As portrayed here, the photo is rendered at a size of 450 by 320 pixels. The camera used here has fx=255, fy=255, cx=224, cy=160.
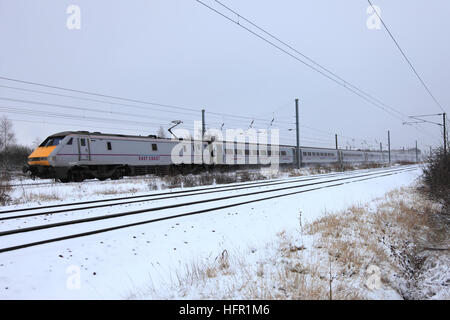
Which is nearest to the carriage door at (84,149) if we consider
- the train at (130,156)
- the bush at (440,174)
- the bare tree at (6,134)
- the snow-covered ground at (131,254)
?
the train at (130,156)

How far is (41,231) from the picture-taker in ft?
17.1

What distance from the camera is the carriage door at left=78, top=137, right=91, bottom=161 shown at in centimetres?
1541

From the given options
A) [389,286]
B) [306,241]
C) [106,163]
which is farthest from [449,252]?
[106,163]

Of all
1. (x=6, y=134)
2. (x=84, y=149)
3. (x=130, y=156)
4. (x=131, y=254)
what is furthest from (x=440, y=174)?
(x=6, y=134)

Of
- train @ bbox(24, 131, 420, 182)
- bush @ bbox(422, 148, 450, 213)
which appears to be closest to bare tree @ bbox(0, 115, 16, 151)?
train @ bbox(24, 131, 420, 182)

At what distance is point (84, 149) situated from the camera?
1563 cm

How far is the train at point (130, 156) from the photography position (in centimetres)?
1470

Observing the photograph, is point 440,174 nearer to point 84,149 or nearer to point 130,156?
point 130,156

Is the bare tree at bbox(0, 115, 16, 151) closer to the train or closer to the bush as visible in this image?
the train

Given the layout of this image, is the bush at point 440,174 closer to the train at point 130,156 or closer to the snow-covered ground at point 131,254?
the snow-covered ground at point 131,254

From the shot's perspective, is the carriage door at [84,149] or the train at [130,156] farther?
the carriage door at [84,149]

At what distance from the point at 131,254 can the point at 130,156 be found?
49.6 ft

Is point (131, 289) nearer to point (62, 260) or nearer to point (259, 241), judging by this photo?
point (62, 260)

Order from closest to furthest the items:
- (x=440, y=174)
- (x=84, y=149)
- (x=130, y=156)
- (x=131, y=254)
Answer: (x=131, y=254) → (x=440, y=174) → (x=84, y=149) → (x=130, y=156)
